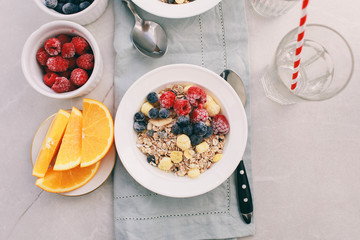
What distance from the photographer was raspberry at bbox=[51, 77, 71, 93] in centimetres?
80

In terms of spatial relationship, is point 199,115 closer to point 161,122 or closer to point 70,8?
point 161,122

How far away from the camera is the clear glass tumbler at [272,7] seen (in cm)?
88

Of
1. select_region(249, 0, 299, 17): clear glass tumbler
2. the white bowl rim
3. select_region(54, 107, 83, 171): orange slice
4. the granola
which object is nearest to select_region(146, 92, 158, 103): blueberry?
the granola

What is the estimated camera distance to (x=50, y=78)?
0.82 meters

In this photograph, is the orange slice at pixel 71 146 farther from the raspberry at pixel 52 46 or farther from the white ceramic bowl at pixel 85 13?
the white ceramic bowl at pixel 85 13

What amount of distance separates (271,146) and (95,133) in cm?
58

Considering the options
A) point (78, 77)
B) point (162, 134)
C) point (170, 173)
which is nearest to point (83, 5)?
point (78, 77)

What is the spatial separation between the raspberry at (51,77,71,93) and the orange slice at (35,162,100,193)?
24 centimetres

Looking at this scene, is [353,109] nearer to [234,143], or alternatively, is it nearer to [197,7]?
[234,143]

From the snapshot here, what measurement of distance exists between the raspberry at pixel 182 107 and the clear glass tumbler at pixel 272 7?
0.43m

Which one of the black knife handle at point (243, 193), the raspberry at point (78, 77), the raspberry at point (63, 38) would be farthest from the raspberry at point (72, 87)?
the black knife handle at point (243, 193)

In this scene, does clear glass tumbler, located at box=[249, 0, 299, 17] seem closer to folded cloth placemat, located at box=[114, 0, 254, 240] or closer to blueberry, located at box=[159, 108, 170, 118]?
folded cloth placemat, located at box=[114, 0, 254, 240]

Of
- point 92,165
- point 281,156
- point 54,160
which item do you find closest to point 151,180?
point 92,165

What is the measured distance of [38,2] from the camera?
81 cm
